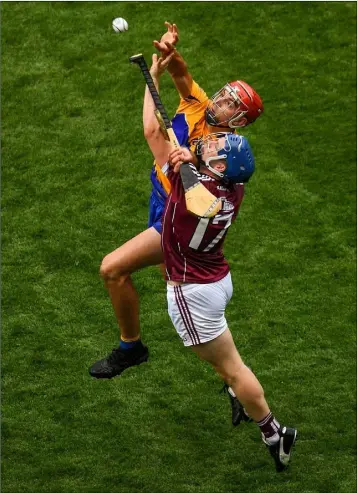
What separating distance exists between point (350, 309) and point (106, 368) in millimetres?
2993

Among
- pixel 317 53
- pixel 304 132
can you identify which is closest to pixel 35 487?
pixel 304 132

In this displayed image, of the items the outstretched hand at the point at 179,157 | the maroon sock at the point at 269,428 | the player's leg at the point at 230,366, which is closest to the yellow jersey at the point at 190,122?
the outstretched hand at the point at 179,157

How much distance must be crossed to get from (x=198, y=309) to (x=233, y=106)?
1.37 m

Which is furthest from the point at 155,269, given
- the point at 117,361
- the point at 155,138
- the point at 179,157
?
the point at 179,157

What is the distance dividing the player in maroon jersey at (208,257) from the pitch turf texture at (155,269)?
1.37 m

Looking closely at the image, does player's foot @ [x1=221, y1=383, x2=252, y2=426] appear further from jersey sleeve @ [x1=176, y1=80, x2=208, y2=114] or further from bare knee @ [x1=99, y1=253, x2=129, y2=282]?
jersey sleeve @ [x1=176, y1=80, x2=208, y2=114]

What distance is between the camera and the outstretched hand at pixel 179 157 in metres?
7.27

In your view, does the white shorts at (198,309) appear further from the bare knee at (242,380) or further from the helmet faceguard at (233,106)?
the helmet faceguard at (233,106)

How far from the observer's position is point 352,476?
9078 mm

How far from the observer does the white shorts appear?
7.72 meters

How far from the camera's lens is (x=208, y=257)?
7711mm

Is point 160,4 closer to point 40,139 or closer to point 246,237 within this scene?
point 40,139

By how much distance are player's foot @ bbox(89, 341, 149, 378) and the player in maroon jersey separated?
88 centimetres

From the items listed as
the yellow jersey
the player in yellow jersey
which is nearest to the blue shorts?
the player in yellow jersey
